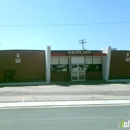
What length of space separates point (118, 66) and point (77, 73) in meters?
6.02

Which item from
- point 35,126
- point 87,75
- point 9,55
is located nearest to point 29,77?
point 9,55

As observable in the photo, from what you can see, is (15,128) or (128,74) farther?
(128,74)

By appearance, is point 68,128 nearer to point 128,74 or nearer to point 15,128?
point 15,128

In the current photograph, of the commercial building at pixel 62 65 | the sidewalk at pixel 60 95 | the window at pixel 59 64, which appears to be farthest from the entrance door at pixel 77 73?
the sidewalk at pixel 60 95

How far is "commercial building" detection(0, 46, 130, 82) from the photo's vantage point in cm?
2895

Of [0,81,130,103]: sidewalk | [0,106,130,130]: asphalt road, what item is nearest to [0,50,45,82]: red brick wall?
[0,81,130,103]: sidewalk

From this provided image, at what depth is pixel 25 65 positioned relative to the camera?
29344 millimetres

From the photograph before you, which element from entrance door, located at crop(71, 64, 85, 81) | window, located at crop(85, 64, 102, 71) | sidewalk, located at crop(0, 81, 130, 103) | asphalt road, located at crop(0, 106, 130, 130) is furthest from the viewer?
window, located at crop(85, 64, 102, 71)

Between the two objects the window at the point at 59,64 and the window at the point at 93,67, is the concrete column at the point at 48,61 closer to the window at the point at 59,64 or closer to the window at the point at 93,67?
the window at the point at 59,64

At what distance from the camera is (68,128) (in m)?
7.17

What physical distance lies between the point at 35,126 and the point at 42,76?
73.9 ft

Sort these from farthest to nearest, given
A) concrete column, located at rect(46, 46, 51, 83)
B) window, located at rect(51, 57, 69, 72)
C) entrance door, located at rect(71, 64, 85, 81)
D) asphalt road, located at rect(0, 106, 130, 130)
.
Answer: entrance door, located at rect(71, 64, 85, 81)
window, located at rect(51, 57, 69, 72)
concrete column, located at rect(46, 46, 51, 83)
asphalt road, located at rect(0, 106, 130, 130)

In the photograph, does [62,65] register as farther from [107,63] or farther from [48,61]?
[107,63]

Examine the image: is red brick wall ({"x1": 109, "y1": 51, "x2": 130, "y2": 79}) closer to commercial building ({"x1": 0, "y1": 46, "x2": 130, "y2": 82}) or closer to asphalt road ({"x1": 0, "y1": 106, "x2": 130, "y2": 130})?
commercial building ({"x1": 0, "y1": 46, "x2": 130, "y2": 82})
